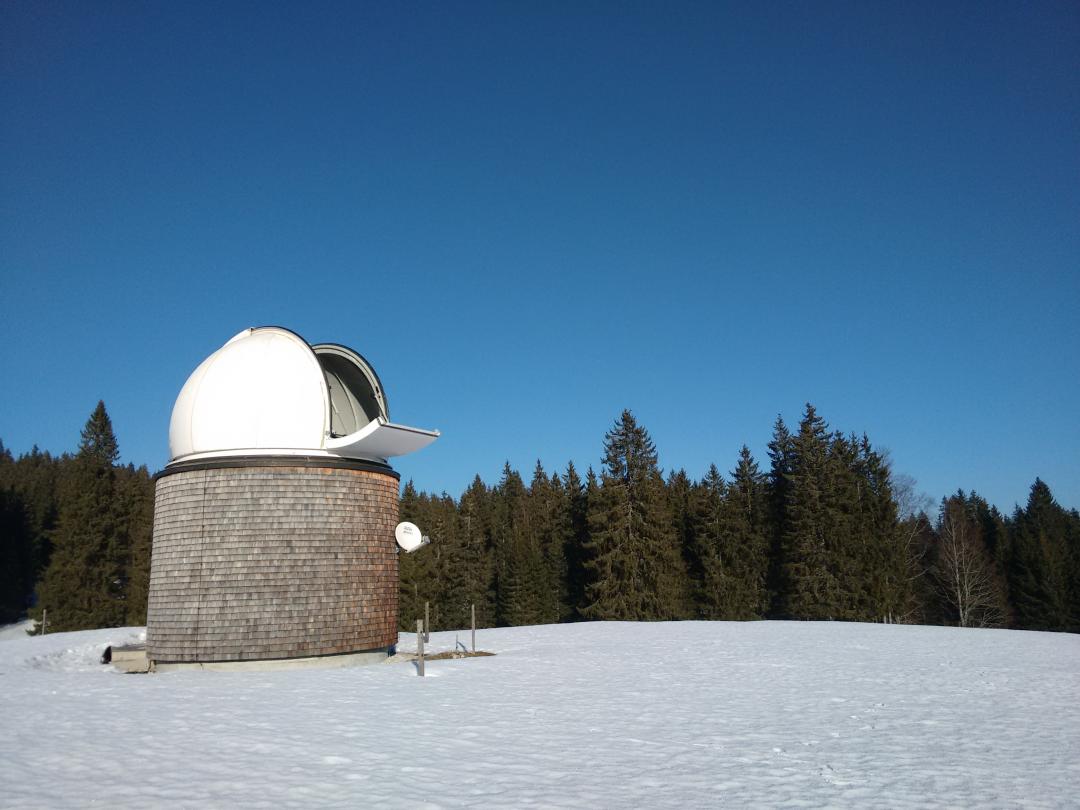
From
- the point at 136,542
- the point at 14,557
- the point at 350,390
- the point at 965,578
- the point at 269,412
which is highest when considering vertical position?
the point at 350,390

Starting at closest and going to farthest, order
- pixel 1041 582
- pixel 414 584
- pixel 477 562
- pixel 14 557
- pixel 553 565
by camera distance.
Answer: pixel 414 584
pixel 1041 582
pixel 553 565
pixel 477 562
pixel 14 557

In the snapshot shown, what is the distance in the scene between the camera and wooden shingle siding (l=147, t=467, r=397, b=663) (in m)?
14.5

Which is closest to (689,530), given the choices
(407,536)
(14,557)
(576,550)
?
(576,550)

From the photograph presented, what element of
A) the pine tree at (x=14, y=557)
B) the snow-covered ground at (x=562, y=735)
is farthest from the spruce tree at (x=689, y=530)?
the pine tree at (x=14, y=557)

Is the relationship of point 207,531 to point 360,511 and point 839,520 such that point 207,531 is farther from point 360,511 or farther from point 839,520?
point 839,520

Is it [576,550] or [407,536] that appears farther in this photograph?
[576,550]

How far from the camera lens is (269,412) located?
15492 mm

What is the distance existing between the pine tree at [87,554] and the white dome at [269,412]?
99.8ft

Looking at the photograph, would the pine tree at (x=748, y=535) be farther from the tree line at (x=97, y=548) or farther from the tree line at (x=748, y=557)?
the tree line at (x=97, y=548)

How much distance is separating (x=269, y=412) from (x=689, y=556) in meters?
32.7

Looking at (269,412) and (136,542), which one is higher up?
(269,412)

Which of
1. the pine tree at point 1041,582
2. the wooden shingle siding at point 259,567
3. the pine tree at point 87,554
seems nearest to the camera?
the wooden shingle siding at point 259,567

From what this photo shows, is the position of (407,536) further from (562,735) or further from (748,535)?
(748,535)

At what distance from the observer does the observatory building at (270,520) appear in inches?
575
